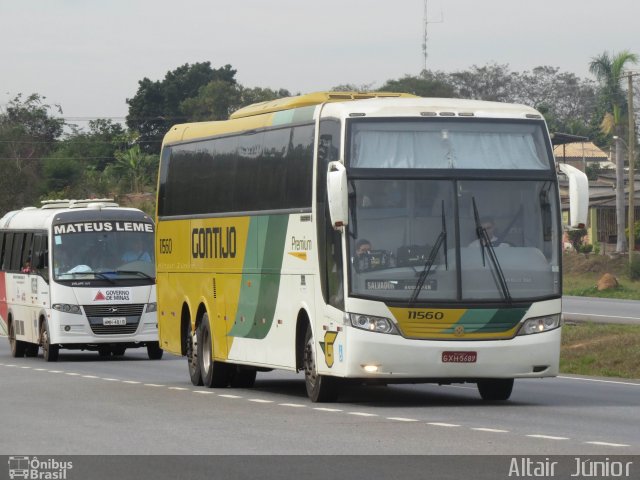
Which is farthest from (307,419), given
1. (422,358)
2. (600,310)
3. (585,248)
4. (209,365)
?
(585,248)

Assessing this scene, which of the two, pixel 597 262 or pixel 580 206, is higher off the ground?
pixel 580 206

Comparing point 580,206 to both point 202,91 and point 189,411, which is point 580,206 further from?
point 202,91

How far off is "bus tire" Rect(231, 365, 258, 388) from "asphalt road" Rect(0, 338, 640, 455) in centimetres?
27

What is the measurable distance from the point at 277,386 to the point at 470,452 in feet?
34.1

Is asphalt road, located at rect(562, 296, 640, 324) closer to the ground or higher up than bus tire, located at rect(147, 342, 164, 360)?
closer to the ground

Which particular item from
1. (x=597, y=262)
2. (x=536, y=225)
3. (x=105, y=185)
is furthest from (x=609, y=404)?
(x=105, y=185)

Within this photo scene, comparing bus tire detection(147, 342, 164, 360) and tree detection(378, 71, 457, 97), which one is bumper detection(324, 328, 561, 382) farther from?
tree detection(378, 71, 457, 97)

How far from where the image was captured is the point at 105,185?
300 ft

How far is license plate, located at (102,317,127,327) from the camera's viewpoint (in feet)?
110

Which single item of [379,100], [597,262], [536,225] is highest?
[379,100]

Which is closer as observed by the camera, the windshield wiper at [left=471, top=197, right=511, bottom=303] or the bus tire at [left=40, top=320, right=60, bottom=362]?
the windshield wiper at [left=471, top=197, right=511, bottom=303]

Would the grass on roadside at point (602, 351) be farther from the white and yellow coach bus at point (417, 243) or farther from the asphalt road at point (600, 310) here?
the white and yellow coach bus at point (417, 243)

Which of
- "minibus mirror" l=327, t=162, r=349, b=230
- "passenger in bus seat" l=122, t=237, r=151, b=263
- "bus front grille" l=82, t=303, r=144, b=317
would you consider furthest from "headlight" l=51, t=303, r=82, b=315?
"minibus mirror" l=327, t=162, r=349, b=230
